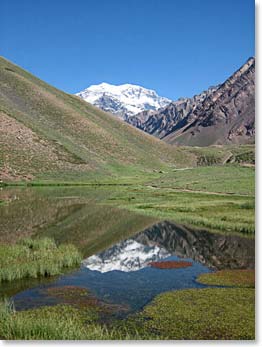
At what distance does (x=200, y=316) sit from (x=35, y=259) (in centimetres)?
1032

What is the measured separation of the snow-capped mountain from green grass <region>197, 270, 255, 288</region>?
168 inches

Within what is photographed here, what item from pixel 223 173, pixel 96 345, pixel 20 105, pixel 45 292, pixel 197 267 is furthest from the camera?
pixel 20 105

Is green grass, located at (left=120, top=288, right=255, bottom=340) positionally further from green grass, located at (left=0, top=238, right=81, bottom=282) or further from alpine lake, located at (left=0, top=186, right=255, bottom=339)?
green grass, located at (left=0, top=238, right=81, bottom=282)

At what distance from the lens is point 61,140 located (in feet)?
384

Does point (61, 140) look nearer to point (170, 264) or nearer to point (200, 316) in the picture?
point (170, 264)

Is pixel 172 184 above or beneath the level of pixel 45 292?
above

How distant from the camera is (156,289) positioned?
17.8 meters

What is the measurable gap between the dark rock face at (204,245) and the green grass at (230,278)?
4.45 feet

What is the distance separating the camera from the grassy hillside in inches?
3684

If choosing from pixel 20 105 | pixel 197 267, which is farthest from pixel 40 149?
pixel 197 267

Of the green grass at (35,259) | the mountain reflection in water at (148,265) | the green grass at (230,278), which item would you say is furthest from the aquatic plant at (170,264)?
the green grass at (35,259)

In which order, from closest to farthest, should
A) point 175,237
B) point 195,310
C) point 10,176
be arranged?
1. point 195,310
2. point 175,237
3. point 10,176

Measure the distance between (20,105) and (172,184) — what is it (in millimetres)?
72195

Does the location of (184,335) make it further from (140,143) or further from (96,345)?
(140,143)
